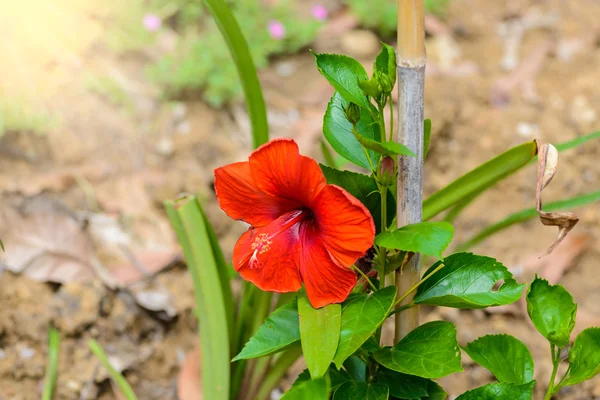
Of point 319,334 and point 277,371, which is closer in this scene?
point 319,334

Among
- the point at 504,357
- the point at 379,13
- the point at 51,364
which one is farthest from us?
the point at 379,13

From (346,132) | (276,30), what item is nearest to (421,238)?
(346,132)

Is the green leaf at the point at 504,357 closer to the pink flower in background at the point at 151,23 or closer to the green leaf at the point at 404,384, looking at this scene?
the green leaf at the point at 404,384

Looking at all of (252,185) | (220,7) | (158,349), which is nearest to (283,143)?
(252,185)

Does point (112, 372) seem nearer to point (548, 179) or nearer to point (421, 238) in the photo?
point (421, 238)

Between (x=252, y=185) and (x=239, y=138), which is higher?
(x=239, y=138)

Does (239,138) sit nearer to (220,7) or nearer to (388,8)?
(388,8)

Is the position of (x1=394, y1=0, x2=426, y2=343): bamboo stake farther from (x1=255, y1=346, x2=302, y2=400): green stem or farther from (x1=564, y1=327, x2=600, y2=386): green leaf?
(x1=255, y1=346, x2=302, y2=400): green stem
